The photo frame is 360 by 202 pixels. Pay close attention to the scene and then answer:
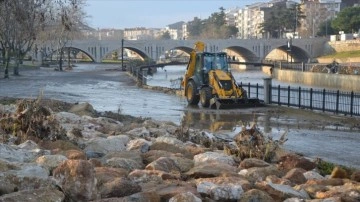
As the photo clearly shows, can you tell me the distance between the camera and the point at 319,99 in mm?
26516

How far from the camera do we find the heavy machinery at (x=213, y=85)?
26.0 metres

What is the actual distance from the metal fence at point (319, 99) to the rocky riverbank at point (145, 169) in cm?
1259

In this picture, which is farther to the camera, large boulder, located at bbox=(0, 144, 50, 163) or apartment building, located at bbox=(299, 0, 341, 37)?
apartment building, located at bbox=(299, 0, 341, 37)

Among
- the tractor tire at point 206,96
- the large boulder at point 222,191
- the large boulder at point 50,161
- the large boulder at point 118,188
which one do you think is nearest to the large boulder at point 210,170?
the large boulder at point 222,191

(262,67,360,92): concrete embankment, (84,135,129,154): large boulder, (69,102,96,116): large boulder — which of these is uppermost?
(84,135,129,154): large boulder

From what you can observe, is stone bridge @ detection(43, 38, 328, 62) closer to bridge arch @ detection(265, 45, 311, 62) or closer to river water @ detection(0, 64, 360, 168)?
bridge arch @ detection(265, 45, 311, 62)

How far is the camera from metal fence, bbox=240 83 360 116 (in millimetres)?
24078

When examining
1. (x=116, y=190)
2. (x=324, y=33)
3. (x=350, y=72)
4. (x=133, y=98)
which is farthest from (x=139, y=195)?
(x=324, y=33)

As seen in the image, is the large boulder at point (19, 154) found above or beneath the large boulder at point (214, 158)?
above

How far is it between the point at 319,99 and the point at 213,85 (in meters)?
4.78

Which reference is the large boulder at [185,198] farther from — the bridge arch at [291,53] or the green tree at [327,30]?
the green tree at [327,30]

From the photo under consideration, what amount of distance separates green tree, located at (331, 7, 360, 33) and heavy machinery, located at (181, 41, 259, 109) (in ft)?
317

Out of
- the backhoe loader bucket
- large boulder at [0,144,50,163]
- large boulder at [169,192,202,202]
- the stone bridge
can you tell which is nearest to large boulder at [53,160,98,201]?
large boulder at [169,192,202,202]

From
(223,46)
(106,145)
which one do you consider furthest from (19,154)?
(223,46)
